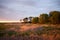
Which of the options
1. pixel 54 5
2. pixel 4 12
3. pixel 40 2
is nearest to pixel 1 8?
pixel 4 12

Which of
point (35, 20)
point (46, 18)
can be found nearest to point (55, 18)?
point (46, 18)

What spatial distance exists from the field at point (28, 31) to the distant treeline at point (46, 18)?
0.24ft

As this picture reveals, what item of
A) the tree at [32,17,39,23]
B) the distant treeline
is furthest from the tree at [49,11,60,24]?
the tree at [32,17,39,23]

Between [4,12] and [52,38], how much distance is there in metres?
1.00

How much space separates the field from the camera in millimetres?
1718

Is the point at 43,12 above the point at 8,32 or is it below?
above

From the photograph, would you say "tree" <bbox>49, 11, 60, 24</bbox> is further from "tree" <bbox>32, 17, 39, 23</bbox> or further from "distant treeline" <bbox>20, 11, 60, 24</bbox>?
"tree" <bbox>32, 17, 39, 23</bbox>

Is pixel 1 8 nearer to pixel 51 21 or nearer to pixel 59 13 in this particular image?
pixel 51 21

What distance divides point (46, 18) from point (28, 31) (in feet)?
1.33

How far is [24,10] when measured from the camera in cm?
183

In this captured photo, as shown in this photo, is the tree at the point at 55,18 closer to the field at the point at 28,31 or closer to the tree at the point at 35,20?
the field at the point at 28,31

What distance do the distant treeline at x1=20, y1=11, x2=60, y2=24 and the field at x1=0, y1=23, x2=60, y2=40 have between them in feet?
0.24

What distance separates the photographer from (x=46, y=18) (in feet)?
5.76

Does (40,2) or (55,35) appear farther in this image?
(40,2)
